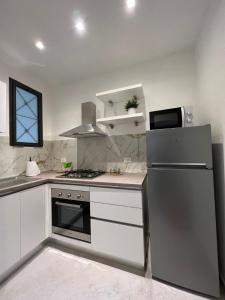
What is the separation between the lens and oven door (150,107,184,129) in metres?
1.44

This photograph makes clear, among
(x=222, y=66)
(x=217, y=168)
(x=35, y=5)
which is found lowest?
(x=217, y=168)

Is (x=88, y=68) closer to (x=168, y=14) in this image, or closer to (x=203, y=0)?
(x=168, y=14)

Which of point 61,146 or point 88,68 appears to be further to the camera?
point 61,146

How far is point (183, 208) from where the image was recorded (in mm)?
1233

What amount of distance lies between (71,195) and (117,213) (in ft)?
1.99

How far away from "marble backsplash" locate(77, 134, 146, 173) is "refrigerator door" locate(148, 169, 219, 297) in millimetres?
785

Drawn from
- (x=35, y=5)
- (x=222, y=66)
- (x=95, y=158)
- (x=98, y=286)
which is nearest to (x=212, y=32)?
(x=222, y=66)

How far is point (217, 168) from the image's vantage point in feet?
4.27

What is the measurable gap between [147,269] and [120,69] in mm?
2630

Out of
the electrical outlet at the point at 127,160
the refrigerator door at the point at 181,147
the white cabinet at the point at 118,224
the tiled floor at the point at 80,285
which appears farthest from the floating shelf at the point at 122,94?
the tiled floor at the point at 80,285

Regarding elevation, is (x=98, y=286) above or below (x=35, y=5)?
below

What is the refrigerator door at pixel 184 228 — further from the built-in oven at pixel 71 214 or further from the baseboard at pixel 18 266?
the baseboard at pixel 18 266

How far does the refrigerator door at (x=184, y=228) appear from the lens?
3.84 feet

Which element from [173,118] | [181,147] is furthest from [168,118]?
[181,147]
